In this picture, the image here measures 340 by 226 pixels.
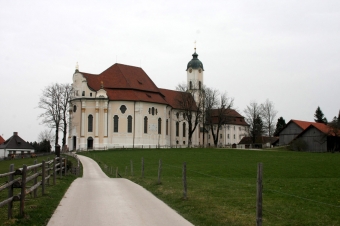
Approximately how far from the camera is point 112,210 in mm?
12977

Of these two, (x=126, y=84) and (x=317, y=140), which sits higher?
(x=126, y=84)

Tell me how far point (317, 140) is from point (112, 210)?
213 feet

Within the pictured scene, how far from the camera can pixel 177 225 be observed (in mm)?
10938

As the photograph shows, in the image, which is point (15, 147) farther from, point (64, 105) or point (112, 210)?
point (112, 210)

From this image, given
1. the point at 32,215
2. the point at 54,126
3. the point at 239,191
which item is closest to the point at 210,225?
the point at 32,215

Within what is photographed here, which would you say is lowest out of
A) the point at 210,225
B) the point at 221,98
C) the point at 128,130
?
the point at 210,225

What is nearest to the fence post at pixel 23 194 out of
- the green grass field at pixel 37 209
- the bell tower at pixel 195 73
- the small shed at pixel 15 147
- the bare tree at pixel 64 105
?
the green grass field at pixel 37 209

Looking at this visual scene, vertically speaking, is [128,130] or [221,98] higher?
[221,98]

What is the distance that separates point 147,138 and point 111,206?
6619 cm

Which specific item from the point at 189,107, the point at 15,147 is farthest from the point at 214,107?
the point at 15,147

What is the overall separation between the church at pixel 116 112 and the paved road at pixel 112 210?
2303 inches

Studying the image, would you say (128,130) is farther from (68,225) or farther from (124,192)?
(68,225)

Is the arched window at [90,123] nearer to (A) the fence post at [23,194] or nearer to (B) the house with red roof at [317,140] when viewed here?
(B) the house with red roof at [317,140]

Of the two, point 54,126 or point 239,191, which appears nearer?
point 239,191
